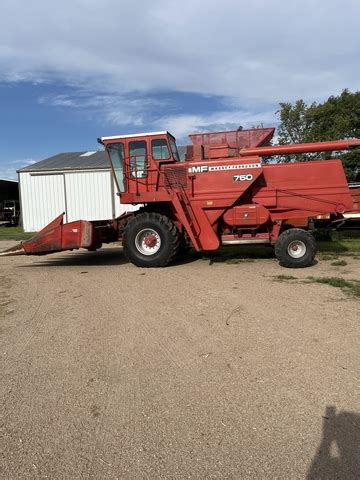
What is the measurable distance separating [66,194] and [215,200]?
59.6 feet

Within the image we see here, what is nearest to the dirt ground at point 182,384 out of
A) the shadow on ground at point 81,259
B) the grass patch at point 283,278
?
the grass patch at point 283,278

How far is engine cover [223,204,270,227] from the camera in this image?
1046 centimetres

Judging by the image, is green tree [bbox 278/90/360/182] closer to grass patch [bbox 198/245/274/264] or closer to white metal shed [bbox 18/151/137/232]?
white metal shed [bbox 18/151/137/232]

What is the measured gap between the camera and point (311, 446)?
3.06 metres

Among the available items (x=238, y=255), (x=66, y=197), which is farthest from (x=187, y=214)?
(x=66, y=197)

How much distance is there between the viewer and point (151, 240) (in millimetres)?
10641

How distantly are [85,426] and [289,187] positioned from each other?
8.25 metres

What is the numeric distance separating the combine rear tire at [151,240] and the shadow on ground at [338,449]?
283 inches

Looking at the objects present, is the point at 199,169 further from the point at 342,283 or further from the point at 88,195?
the point at 88,195

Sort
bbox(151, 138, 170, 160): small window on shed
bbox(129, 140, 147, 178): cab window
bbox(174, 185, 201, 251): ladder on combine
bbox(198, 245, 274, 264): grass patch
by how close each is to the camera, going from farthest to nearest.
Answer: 1. bbox(198, 245, 274, 264): grass patch
2. bbox(129, 140, 147, 178): cab window
3. bbox(151, 138, 170, 160): small window on shed
4. bbox(174, 185, 201, 251): ladder on combine

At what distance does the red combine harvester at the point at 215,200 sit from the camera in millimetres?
10375

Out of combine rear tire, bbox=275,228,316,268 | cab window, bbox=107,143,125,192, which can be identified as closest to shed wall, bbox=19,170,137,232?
cab window, bbox=107,143,125,192

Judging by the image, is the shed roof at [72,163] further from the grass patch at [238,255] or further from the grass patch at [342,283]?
the grass patch at [342,283]

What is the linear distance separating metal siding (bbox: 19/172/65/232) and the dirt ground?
2002cm
